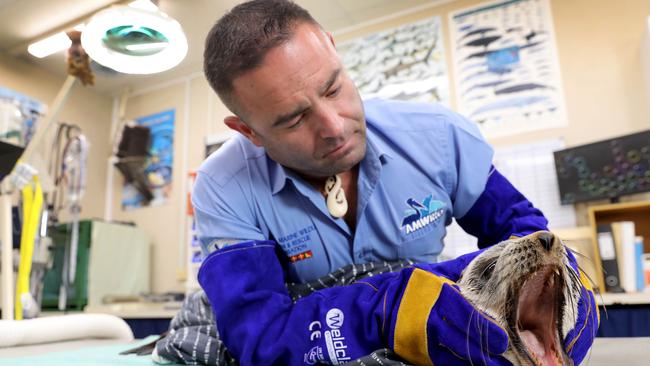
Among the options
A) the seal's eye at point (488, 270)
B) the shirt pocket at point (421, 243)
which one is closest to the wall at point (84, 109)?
the shirt pocket at point (421, 243)

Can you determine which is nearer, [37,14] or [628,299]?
[628,299]

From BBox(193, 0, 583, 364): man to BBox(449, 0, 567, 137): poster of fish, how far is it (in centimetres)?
166

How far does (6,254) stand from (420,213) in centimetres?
149

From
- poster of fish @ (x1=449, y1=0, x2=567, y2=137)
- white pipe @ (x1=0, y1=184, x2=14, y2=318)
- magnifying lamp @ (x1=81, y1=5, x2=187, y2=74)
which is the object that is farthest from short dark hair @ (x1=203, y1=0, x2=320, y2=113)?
poster of fish @ (x1=449, y1=0, x2=567, y2=137)

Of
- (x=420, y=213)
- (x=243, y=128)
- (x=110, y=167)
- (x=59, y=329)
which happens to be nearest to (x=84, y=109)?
(x=110, y=167)

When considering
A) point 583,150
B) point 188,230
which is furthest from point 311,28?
point 188,230

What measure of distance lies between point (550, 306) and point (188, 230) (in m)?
2.95

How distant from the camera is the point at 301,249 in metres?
0.86

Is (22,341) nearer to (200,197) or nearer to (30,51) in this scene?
(200,197)

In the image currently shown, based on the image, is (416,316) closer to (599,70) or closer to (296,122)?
(296,122)

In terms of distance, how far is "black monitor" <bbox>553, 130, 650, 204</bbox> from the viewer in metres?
1.93

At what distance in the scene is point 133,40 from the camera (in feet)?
3.35

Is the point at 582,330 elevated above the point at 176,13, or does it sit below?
below

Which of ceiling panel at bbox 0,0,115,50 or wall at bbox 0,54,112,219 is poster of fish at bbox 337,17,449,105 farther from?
wall at bbox 0,54,112,219
